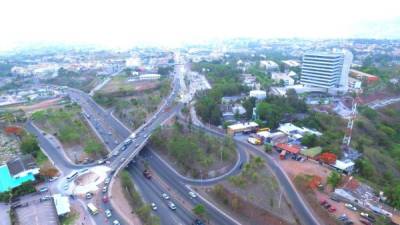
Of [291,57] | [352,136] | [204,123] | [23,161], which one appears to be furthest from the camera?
[291,57]

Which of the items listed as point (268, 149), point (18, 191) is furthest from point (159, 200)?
point (268, 149)

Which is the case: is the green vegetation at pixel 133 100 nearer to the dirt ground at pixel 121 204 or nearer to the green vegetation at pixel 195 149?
the green vegetation at pixel 195 149

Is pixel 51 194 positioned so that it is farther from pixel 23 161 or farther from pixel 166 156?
pixel 166 156

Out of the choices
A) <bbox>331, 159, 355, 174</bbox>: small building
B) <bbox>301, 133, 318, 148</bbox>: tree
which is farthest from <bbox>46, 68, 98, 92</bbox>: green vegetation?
<bbox>331, 159, 355, 174</bbox>: small building

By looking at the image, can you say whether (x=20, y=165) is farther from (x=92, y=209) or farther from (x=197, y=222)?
(x=197, y=222)

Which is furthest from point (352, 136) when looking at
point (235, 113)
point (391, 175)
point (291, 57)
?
point (291, 57)

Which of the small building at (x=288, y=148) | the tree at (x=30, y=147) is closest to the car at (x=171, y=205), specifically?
the small building at (x=288, y=148)
